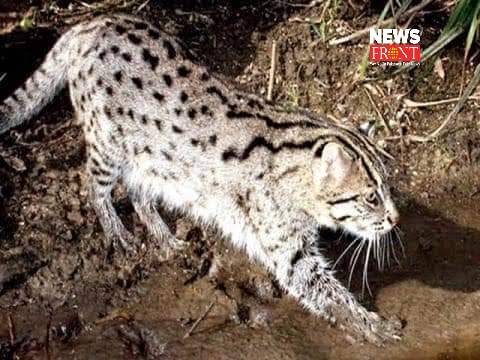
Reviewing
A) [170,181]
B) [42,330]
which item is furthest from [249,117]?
[42,330]

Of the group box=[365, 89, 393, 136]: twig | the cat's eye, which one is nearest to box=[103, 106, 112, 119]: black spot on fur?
the cat's eye

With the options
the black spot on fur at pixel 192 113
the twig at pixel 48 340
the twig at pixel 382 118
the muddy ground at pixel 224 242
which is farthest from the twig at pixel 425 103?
the twig at pixel 48 340

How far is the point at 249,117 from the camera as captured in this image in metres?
7.32

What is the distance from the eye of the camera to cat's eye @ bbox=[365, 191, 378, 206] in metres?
7.05

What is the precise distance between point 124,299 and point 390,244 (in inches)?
90.7

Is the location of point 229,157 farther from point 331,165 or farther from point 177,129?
point 331,165

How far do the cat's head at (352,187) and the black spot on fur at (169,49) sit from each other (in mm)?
1363

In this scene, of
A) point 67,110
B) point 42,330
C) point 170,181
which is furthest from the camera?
point 67,110

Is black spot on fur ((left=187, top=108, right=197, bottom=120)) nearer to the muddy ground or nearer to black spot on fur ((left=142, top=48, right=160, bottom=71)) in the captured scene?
black spot on fur ((left=142, top=48, right=160, bottom=71))

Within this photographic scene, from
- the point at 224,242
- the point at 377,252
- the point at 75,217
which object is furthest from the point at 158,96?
the point at 377,252

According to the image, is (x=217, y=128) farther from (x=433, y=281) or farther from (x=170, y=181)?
(x=433, y=281)

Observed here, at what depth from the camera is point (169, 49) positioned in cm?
A: 751

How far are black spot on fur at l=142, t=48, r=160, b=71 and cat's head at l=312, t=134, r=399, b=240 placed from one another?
142 cm

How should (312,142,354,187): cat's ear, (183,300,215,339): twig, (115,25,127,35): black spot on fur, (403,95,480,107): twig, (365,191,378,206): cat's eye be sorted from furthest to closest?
(403,95,480,107): twig, (115,25,127,35): black spot on fur, (183,300,215,339): twig, (365,191,378,206): cat's eye, (312,142,354,187): cat's ear
